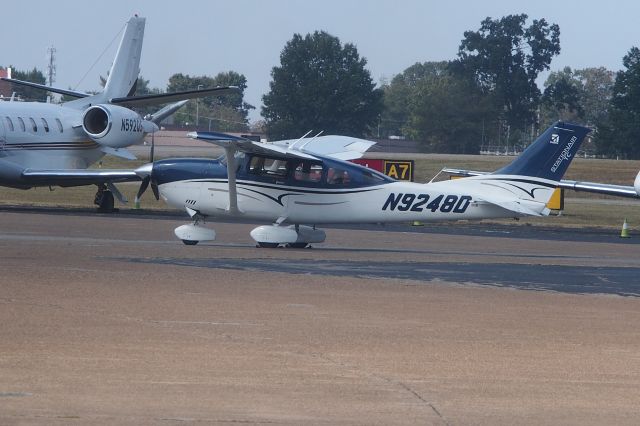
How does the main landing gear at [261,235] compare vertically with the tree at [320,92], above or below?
below

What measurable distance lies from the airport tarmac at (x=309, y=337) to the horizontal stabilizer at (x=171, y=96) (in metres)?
13.0

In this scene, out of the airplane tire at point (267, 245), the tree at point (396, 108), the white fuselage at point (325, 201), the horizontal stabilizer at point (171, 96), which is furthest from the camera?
the tree at point (396, 108)

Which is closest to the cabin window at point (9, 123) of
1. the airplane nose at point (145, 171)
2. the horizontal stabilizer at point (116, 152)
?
the horizontal stabilizer at point (116, 152)

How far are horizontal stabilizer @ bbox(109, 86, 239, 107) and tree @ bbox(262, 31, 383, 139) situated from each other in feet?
161

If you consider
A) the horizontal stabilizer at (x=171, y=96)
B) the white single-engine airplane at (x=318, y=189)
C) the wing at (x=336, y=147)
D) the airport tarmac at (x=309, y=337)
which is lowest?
the airport tarmac at (x=309, y=337)

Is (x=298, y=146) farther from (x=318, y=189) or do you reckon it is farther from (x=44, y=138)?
(x=44, y=138)

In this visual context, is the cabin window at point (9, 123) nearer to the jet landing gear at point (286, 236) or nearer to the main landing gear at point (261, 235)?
the main landing gear at point (261, 235)

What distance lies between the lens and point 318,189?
77.4 ft

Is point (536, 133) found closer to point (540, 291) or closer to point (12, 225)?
point (12, 225)

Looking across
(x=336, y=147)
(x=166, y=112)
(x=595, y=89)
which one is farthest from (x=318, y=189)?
(x=595, y=89)

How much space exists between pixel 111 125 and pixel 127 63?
4.36 meters

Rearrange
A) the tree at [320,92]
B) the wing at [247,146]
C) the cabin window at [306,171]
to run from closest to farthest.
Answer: the wing at [247,146] < the cabin window at [306,171] < the tree at [320,92]

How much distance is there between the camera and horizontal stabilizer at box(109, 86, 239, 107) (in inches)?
1362

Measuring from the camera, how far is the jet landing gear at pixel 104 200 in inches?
1340
